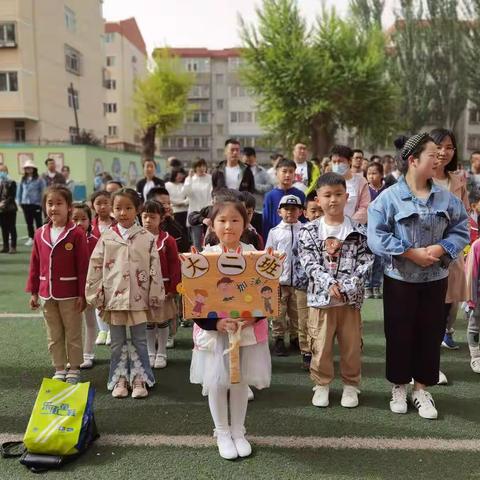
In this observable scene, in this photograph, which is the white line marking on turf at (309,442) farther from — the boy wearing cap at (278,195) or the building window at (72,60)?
the building window at (72,60)

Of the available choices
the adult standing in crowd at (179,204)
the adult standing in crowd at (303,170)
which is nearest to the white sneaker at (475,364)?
the adult standing in crowd at (303,170)

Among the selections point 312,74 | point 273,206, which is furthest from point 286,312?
point 312,74

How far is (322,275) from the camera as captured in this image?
3277 millimetres

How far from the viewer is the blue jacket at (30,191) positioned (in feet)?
33.4

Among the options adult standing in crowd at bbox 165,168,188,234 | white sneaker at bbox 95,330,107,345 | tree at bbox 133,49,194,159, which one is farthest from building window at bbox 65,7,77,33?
white sneaker at bbox 95,330,107,345

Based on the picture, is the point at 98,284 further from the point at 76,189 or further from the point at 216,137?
the point at 216,137

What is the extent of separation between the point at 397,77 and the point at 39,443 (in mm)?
35382

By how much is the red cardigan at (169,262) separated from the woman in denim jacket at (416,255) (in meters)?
1.71

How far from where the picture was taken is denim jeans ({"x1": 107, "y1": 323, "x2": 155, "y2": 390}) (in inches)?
145

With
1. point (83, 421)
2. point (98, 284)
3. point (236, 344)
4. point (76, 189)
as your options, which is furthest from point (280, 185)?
point (76, 189)

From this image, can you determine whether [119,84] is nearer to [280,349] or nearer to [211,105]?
[211,105]

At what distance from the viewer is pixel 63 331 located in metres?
3.86

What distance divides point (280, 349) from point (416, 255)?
1874mm

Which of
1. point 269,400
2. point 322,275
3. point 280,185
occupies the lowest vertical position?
point 269,400
